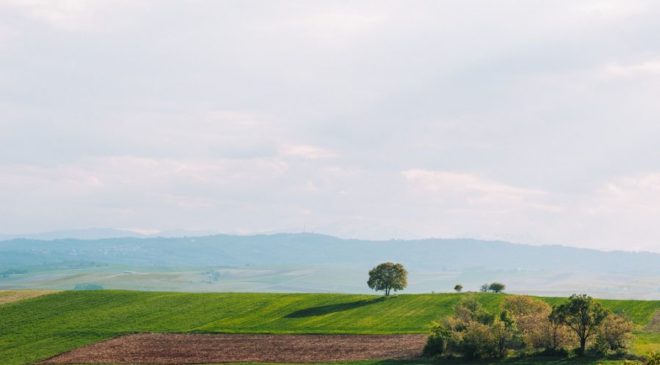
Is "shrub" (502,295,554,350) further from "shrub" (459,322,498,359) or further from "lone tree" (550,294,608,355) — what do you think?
"shrub" (459,322,498,359)

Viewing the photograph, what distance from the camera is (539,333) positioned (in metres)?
80.2

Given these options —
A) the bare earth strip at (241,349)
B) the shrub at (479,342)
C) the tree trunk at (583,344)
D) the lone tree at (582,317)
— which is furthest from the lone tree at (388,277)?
the tree trunk at (583,344)

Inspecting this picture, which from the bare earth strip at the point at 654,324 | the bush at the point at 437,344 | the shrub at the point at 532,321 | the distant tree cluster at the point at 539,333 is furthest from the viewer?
the bare earth strip at the point at 654,324

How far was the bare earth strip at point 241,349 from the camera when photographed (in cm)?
8656

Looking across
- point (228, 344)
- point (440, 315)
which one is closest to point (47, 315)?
point (228, 344)

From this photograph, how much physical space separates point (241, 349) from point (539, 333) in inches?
1688

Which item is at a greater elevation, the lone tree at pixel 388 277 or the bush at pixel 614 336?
the lone tree at pixel 388 277

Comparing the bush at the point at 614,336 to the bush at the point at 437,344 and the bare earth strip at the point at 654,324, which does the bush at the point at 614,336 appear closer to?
the bush at the point at 437,344

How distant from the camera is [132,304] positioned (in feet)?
464

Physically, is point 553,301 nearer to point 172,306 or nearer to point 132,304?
point 172,306

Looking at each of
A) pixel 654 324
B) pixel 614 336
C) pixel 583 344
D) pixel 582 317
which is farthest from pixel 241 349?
pixel 654 324

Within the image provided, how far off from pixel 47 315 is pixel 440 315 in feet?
266

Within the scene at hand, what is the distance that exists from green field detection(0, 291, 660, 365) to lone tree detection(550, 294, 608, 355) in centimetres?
1425

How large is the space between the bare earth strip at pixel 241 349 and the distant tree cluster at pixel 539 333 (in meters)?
5.97
